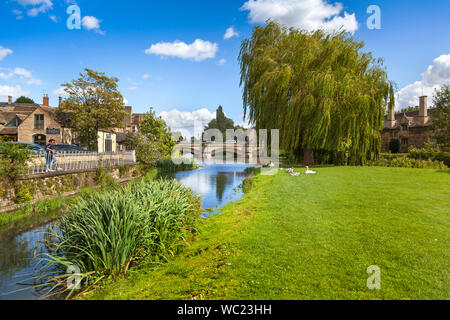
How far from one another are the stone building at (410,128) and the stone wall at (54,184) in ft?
136

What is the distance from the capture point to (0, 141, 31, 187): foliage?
10391 mm

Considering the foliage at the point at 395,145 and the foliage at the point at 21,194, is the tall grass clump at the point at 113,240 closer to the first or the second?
the foliage at the point at 21,194

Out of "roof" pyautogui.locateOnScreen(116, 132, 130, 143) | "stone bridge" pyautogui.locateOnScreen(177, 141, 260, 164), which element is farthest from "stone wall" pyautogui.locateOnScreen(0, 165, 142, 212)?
"stone bridge" pyautogui.locateOnScreen(177, 141, 260, 164)

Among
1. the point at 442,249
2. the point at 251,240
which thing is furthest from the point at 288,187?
the point at 442,249

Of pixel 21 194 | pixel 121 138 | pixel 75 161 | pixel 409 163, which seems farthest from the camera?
pixel 121 138

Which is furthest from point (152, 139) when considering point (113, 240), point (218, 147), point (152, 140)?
point (113, 240)

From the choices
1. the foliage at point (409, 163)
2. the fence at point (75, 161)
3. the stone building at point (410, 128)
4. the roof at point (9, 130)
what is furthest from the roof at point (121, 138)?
the stone building at point (410, 128)

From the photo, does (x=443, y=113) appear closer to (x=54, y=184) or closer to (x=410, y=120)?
(x=410, y=120)

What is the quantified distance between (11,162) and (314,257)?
13.1 meters

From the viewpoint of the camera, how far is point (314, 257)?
4488mm

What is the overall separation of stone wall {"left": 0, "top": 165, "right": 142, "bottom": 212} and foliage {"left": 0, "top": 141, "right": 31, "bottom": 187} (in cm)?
35

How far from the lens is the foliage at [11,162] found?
34.1ft

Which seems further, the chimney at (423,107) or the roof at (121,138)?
the roof at (121,138)

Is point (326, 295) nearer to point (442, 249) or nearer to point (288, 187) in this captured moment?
point (442, 249)
